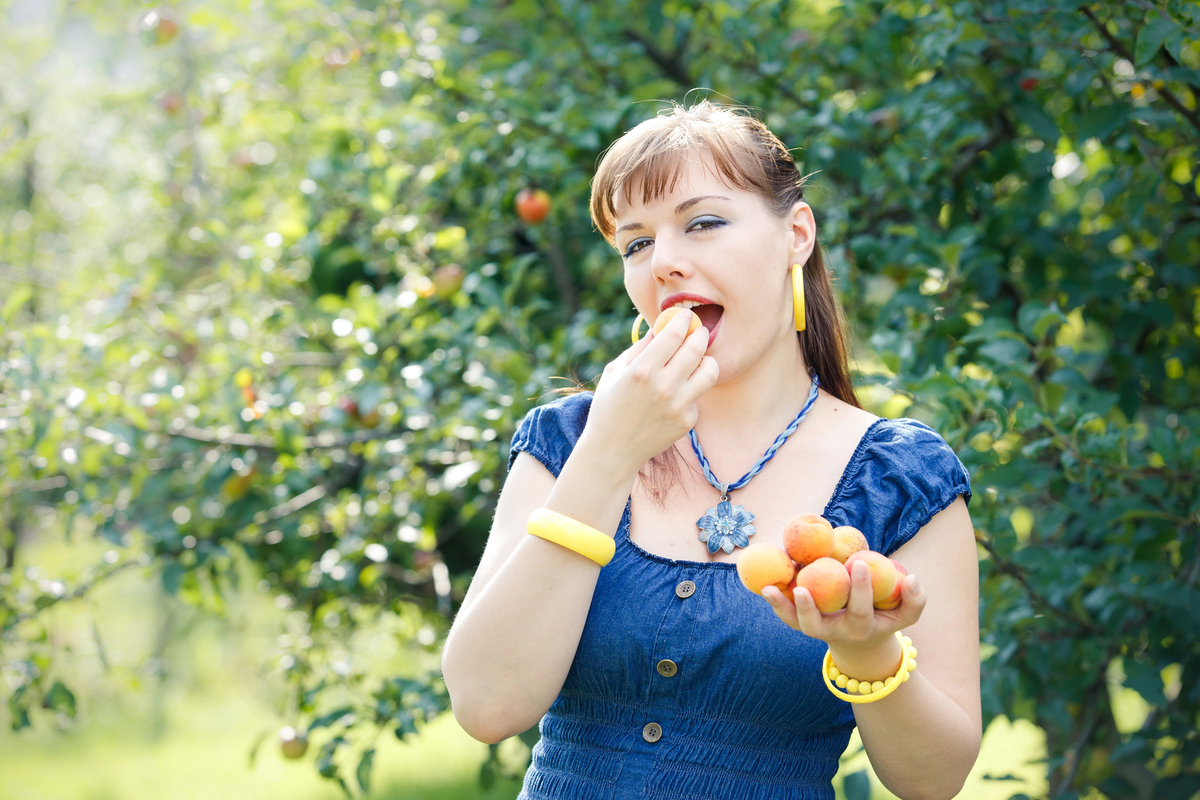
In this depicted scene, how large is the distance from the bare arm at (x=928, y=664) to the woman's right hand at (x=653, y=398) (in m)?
0.29

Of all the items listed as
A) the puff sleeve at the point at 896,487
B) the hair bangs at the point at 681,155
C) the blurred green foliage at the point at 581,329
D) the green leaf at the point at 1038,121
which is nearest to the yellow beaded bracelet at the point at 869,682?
the puff sleeve at the point at 896,487

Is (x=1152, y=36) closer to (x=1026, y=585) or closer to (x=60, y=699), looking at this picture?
(x=1026, y=585)

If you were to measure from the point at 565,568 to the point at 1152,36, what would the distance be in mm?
1429

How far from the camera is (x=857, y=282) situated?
2607mm

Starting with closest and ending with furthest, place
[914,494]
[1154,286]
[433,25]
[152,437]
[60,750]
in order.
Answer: [914,494], [1154,286], [152,437], [433,25], [60,750]

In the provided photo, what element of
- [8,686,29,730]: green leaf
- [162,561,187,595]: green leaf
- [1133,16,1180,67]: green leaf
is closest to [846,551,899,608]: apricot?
[1133,16,1180,67]: green leaf

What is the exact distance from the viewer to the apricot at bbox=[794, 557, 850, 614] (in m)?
0.97

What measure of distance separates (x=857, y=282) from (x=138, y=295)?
7.12 feet

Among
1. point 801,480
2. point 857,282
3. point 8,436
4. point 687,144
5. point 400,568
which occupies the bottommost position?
point 400,568

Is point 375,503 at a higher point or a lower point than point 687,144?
lower

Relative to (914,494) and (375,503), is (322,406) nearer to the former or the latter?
(375,503)

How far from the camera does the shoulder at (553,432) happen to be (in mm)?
1424

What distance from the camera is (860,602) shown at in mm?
960

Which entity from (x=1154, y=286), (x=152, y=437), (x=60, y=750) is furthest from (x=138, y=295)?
(x=60, y=750)
